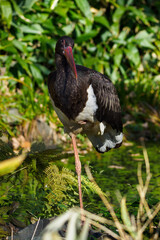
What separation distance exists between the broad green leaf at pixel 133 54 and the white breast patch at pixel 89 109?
4.88 meters

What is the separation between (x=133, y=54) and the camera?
346 inches

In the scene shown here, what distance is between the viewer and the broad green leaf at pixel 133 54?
8734 mm

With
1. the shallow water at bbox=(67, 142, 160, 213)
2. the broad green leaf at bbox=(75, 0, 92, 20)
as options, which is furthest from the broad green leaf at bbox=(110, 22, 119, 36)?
the shallow water at bbox=(67, 142, 160, 213)

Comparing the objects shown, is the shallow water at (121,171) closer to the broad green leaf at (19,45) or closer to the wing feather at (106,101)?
the wing feather at (106,101)

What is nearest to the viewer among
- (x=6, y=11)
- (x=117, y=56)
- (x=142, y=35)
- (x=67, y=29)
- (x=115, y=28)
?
(x=6, y=11)

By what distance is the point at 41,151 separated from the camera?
11.1ft

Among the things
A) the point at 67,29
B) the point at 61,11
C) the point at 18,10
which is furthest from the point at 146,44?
the point at 18,10

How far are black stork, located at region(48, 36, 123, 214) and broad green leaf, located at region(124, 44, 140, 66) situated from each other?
14.5ft

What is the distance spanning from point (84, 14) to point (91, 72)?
447 centimetres

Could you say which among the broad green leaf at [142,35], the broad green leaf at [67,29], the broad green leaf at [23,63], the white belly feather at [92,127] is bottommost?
the broad green leaf at [142,35]

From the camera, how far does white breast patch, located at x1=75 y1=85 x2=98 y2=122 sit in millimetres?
3959

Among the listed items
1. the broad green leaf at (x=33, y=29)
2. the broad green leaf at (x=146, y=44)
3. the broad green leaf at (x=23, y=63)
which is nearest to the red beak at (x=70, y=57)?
the broad green leaf at (x=23, y=63)

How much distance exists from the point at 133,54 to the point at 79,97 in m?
5.14

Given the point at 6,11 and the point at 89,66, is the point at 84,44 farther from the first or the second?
the point at 6,11
